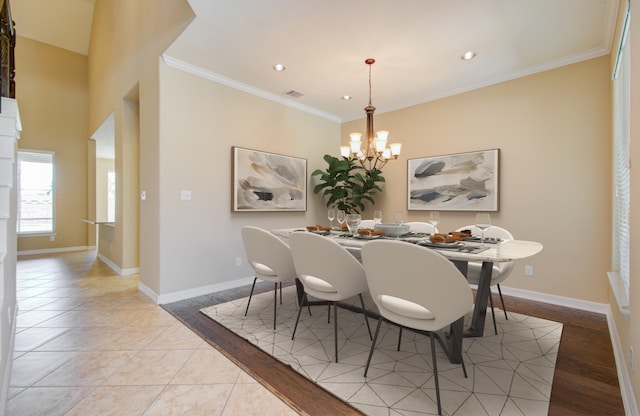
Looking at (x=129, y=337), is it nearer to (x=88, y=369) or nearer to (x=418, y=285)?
(x=88, y=369)

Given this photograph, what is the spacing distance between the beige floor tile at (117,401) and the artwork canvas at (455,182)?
368cm

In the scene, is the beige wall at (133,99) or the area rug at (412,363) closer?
the area rug at (412,363)

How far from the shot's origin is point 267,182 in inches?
163

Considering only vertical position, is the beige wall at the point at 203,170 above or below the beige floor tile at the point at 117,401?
above

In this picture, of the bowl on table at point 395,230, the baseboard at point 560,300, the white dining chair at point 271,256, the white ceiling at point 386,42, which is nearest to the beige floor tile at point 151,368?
the white dining chair at point 271,256

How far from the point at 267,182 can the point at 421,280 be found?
3019 mm

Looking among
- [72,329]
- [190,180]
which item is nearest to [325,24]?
[190,180]

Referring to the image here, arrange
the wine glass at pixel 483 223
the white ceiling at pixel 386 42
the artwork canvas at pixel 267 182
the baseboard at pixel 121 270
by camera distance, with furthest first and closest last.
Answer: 1. the baseboard at pixel 121 270
2. the artwork canvas at pixel 267 182
3. the white ceiling at pixel 386 42
4. the wine glass at pixel 483 223

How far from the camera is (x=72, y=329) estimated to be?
2.55 metres

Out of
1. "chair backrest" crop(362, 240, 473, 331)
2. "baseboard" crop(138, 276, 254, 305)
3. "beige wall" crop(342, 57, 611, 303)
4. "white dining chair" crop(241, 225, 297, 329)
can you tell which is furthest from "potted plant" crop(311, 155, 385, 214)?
"chair backrest" crop(362, 240, 473, 331)

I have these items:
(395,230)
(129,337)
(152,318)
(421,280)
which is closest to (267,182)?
(152,318)

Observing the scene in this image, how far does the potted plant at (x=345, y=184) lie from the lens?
181 inches

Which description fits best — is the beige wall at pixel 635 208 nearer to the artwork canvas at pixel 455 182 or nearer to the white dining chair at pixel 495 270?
the white dining chair at pixel 495 270

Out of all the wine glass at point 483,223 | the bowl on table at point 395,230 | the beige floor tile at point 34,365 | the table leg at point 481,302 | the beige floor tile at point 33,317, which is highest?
the wine glass at point 483,223
